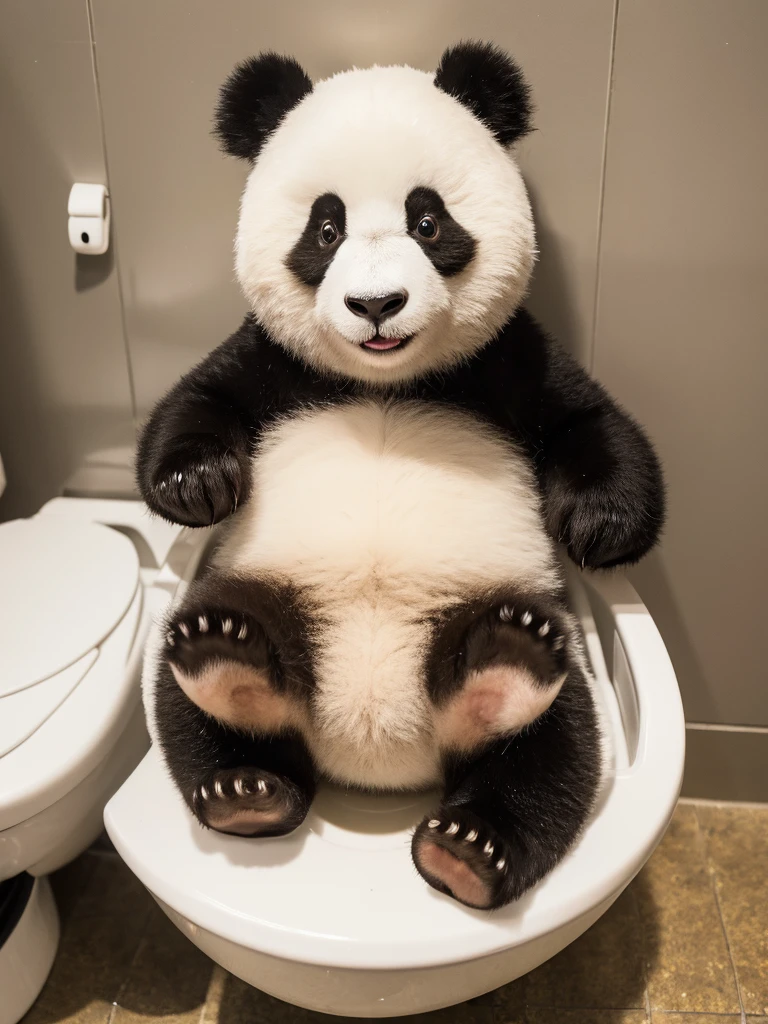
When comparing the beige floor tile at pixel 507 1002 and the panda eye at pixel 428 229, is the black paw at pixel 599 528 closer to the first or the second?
the panda eye at pixel 428 229

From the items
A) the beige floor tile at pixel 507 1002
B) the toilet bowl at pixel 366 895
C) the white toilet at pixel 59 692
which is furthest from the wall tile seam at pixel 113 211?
the beige floor tile at pixel 507 1002

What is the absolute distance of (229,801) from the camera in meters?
0.68

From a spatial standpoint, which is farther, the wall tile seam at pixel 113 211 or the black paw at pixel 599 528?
the wall tile seam at pixel 113 211

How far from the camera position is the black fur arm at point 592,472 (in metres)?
0.80

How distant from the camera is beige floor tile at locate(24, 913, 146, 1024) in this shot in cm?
100

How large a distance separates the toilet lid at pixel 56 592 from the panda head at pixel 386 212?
0.37 m

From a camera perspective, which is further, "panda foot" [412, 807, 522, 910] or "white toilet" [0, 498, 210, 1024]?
"white toilet" [0, 498, 210, 1024]

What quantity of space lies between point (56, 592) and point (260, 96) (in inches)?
22.8

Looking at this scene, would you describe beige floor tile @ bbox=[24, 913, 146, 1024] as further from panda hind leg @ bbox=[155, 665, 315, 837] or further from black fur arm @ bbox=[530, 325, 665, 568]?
black fur arm @ bbox=[530, 325, 665, 568]

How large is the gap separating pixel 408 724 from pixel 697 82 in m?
0.76

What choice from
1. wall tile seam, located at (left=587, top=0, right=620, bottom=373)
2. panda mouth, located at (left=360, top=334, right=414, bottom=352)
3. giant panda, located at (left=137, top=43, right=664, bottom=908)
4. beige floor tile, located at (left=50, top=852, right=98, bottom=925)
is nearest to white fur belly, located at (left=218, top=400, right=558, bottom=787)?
giant panda, located at (left=137, top=43, right=664, bottom=908)

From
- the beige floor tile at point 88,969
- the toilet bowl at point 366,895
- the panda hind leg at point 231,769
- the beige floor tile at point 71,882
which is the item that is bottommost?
the beige floor tile at point 71,882

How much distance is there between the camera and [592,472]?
812mm

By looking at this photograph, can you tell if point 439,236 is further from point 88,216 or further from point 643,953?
point 643,953
